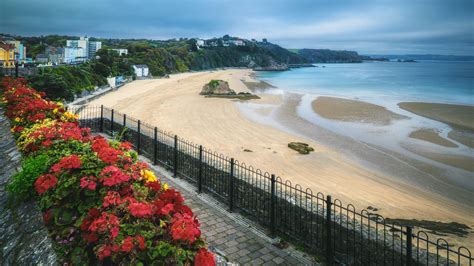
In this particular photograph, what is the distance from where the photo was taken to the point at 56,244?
13.2ft

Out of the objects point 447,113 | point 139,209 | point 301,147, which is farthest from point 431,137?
point 139,209

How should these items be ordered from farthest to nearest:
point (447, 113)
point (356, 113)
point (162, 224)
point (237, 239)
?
point (447, 113)
point (356, 113)
point (237, 239)
point (162, 224)

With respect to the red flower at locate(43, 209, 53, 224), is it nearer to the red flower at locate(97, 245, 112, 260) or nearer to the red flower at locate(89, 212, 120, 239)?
the red flower at locate(89, 212, 120, 239)

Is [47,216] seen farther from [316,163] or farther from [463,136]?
[463,136]

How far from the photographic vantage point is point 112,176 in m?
4.54

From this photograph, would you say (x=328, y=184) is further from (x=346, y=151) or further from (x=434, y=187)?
(x=346, y=151)

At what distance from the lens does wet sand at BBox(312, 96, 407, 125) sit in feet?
108

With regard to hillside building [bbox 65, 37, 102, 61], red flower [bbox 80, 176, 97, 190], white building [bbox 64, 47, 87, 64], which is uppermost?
hillside building [bbox 65, 37, 102, 61]

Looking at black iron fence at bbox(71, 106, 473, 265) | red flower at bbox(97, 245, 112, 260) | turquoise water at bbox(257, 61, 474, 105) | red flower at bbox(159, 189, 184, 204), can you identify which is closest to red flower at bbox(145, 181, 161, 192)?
red flower at bbox(159, 189, 184, 204)

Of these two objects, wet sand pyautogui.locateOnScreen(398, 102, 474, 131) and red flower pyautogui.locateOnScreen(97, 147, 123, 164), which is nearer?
red flower pyautogui.locateOnScreen(97, 147, 123, 164)

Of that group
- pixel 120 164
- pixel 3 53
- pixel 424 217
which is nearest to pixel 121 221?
pixel 120 164

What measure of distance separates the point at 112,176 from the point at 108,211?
65 cm

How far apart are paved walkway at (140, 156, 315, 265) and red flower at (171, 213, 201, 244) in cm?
235

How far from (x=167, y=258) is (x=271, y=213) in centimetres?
452
